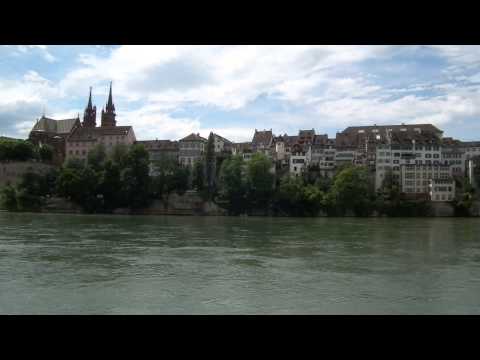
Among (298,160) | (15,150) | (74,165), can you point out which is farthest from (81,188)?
(298,160)

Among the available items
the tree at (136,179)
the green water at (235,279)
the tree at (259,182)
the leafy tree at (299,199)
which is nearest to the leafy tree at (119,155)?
the tree at (136,179)

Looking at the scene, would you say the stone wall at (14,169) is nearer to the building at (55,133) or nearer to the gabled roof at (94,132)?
the building at (55,133)

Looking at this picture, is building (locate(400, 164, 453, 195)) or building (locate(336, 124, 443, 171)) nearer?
building (locate(400, 164, 453, 195))

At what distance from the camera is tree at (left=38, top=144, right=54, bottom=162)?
3081 inches

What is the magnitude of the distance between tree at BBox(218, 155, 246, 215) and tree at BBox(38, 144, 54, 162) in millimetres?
33262

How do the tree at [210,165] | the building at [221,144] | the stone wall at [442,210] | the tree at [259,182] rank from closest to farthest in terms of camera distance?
the stone wall at [442,210] → the tree at [259,182] → the tree at [210,165] → the building at [221,144]

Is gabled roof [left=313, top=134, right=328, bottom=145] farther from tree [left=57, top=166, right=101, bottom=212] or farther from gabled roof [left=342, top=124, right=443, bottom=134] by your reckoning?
tree [left=57, top=166, right=101, bottom=212]

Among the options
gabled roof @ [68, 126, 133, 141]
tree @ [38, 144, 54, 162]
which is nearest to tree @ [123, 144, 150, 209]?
tree @ [38, 144, 54, 162]

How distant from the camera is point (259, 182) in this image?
63.1 m

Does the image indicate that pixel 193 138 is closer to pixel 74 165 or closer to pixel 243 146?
pixel 243 146

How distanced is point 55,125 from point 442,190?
68487mm

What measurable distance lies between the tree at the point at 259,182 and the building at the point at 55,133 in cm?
3767

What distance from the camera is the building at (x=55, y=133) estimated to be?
A: 3280 inches
